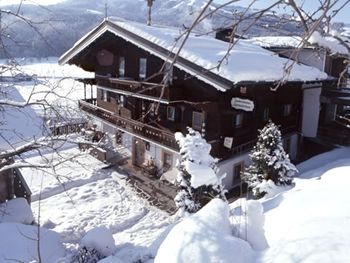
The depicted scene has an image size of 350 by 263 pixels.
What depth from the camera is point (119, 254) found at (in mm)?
10773

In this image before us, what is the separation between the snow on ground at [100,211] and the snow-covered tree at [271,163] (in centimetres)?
405

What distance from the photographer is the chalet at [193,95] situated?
14.6 metres

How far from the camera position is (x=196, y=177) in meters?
12.1

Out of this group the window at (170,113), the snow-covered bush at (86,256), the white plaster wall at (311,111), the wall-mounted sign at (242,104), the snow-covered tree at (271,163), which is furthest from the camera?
the white plaster wall at (311,111)

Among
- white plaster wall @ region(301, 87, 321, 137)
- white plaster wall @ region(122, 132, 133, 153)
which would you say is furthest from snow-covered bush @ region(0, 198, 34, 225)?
white plaster wall @ region(301, 87, 321, 137)

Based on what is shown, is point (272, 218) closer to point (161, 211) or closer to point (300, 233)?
point (300, 233)

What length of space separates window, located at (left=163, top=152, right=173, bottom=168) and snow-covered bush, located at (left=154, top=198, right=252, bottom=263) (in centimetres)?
1315

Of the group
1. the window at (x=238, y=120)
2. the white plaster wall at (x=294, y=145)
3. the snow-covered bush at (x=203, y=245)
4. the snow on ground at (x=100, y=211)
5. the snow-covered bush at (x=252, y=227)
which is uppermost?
the snow-covered bush at (x=203, y=245)

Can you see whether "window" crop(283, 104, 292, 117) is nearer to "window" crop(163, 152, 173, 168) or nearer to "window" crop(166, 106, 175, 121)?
"window" crop(166, 106, 175, 121)

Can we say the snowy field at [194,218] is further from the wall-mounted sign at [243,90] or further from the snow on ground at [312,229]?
the wall-mounted sign at [243,90]

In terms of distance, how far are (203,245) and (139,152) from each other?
15930 mm

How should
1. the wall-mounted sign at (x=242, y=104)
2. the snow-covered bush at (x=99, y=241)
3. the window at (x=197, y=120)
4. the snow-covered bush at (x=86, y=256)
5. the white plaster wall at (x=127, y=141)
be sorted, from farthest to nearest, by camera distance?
the white plaster wall at (x=127, y=141) → the window at (x=197, y=120) → the wall-mounted sign at (x=242, y=104) → the snow-covered bush at (x=99, y=241) → the snow-covered bush at (x=86, y=256)

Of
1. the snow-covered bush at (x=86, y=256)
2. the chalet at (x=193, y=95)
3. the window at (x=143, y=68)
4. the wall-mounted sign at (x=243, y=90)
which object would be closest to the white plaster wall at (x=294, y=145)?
the chalet at (x=193, y=95)

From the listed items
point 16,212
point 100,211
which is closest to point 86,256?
point 16,212
